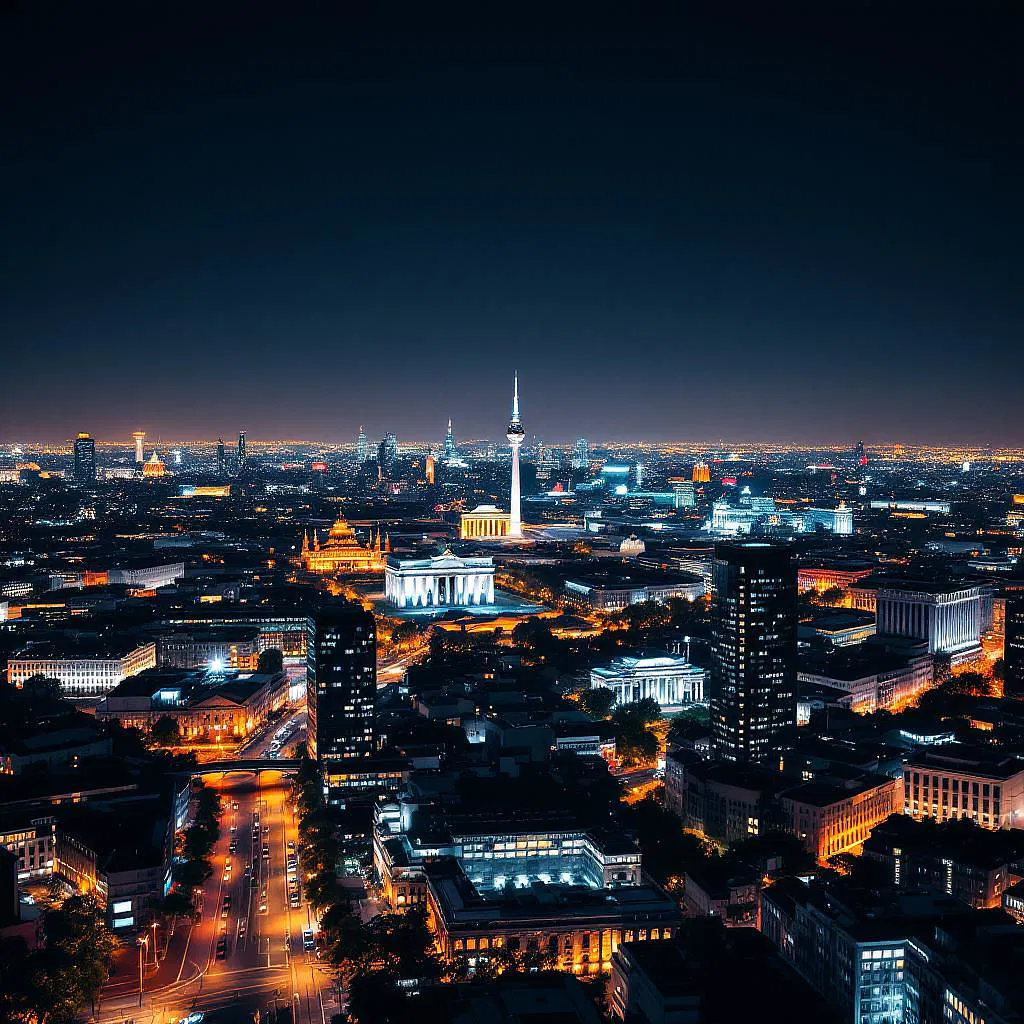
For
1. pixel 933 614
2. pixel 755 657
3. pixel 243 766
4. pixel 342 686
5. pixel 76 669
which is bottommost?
pixel 243 766

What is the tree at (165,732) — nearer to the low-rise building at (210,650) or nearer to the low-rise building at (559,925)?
the low-rise building at (210,650)

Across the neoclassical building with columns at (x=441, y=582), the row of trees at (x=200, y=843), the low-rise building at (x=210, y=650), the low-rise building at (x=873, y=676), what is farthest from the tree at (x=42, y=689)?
the low-rise building at (x=873, y=676)

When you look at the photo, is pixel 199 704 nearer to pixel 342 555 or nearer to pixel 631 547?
pixel 342 555

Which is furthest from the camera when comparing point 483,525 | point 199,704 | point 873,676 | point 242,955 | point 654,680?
point 483,525

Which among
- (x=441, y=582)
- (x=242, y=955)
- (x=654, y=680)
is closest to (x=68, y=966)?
(x=242, y=955)

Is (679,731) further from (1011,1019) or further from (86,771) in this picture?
(1011,1019)

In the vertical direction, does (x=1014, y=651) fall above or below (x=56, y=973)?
above
